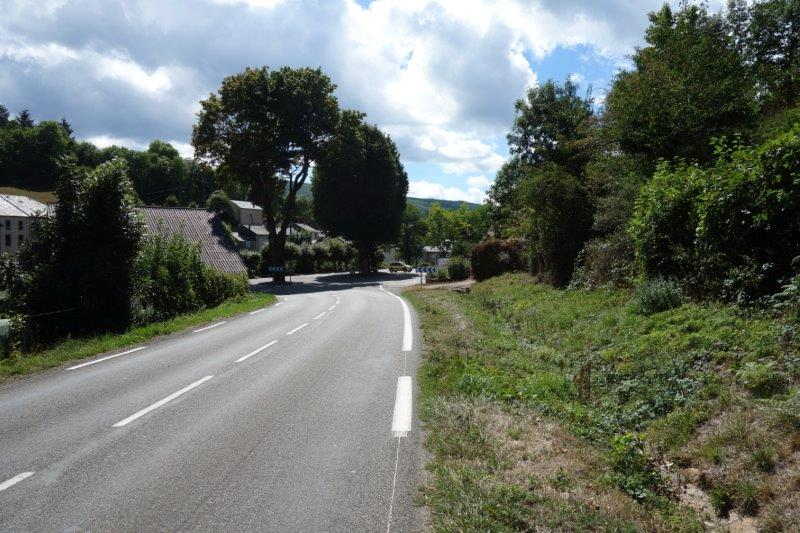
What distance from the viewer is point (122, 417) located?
721cm

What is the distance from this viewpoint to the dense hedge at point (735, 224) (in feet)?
28.9

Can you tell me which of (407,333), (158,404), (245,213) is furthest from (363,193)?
(158,404)

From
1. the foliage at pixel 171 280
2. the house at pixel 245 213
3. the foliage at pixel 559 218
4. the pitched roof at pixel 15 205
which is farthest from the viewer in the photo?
the house at pixel 245 213

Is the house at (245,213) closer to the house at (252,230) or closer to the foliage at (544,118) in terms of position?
the house at (252,230)

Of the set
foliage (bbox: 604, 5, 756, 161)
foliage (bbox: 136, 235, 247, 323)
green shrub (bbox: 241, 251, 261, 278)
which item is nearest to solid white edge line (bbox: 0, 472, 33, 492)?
foliage (bbox: 136, 235, 247, 323)

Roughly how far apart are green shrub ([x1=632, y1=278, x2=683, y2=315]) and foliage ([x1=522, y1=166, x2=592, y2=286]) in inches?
409

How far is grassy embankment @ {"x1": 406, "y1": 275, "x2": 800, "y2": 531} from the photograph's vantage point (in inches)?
175

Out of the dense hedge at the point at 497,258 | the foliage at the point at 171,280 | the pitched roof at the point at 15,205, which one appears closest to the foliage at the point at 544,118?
the dense hedge at the point at 497,258

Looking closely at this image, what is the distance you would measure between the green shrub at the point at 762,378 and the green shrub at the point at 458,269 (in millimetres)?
38075

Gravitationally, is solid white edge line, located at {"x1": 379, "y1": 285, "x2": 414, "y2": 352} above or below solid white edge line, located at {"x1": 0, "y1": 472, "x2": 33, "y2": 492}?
above

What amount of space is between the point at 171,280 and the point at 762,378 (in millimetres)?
20217

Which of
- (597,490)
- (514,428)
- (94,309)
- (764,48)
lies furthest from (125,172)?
(764,48)

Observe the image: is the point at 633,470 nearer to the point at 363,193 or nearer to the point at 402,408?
the point at 402,408

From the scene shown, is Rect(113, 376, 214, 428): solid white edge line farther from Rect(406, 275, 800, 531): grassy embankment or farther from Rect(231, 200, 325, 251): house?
Rect(231, 200, 325, 251): house
